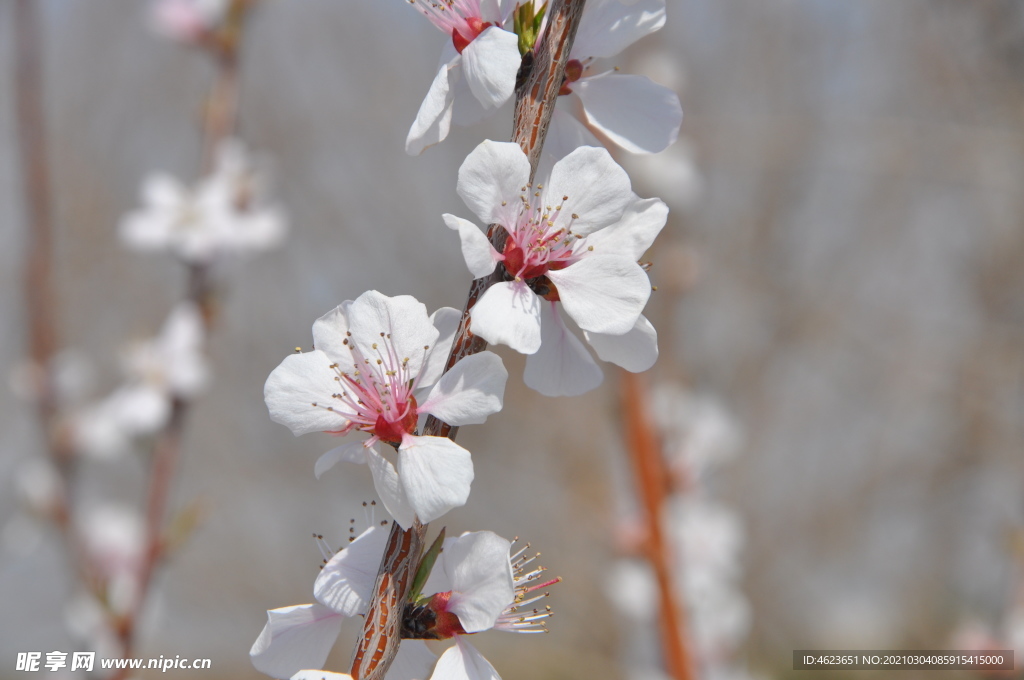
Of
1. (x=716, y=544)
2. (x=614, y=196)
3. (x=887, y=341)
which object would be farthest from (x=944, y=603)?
(x=614, y=196)

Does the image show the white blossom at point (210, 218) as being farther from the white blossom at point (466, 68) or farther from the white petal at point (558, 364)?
the white petal at point (558, 364)

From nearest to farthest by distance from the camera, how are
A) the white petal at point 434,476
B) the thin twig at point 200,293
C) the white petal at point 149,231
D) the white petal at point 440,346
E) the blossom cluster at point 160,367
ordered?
the white petal at point 434,476 < the white petal at point 440,346 < the thin twig at point 200,293 < the blossom cluster at point 160,367 < the white petal at point 149,231

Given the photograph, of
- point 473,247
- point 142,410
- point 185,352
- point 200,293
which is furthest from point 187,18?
point 473,247

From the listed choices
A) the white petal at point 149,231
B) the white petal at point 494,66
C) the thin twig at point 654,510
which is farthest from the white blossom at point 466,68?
the white petal at point 149,231

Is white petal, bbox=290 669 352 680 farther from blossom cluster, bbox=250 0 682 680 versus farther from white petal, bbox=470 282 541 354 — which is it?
white petal, bbox=470 282 541 354

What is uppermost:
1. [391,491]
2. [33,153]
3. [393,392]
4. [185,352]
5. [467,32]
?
[33,153]

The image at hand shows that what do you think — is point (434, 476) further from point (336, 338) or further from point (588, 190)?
point (588, 190)
